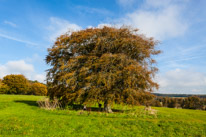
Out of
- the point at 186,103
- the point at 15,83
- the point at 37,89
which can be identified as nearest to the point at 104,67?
the point at 186,103

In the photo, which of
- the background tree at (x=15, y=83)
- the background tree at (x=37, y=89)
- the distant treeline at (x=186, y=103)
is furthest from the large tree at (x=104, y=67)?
the background tree at (x=37, y=89)

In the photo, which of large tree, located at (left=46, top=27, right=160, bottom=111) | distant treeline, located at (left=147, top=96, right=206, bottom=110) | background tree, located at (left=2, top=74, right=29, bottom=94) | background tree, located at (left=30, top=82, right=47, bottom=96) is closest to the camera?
large tree, located at (left=46, top=27, right=160, bottom=111)

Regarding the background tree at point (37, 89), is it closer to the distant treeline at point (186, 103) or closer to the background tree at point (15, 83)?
the background tree at point (15, 83)

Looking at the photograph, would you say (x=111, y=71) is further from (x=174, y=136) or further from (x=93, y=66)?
(x=174, y=136)

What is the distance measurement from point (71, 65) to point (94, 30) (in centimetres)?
555

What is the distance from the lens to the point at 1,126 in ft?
35.5

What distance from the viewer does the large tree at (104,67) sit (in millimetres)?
18297

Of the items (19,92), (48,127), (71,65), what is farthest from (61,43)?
(19,92)

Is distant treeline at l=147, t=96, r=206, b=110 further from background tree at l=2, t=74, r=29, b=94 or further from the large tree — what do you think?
background tree at l=2, t=74, r=29, b=94

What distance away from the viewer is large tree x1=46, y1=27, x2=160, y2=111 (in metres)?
18.3

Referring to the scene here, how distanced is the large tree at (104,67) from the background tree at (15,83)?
57.7 meters

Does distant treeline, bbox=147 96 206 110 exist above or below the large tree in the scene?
below

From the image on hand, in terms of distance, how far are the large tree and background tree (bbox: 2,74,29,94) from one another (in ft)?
189

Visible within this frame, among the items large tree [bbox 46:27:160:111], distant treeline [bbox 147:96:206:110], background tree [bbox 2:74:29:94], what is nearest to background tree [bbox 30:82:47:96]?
background tree [bbox 2:74:29:94]
